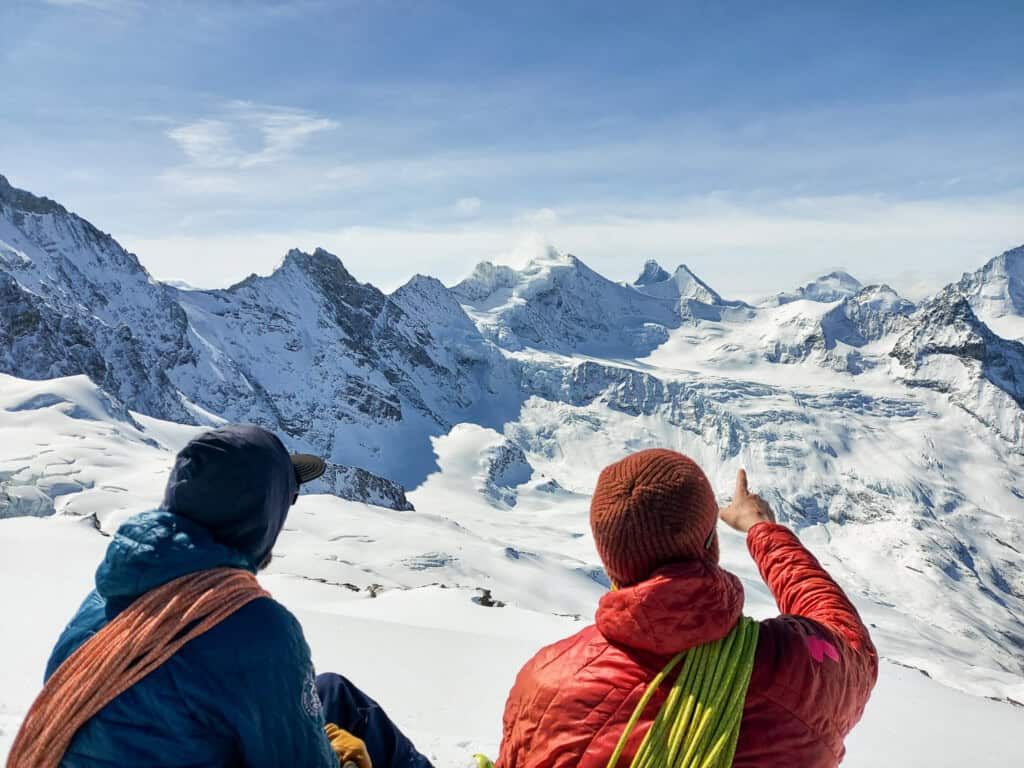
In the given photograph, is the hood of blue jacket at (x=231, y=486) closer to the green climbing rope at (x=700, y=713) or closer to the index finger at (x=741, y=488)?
the green climbing rope at (x=700, y=713)

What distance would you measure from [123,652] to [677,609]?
2.09 m

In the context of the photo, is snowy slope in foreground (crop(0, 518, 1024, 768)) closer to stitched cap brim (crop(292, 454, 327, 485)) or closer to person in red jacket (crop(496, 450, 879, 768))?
stitched cap brim (crop(292, 454, 327, 485))

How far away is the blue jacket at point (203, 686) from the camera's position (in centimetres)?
270

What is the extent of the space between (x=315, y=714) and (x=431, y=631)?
944cm

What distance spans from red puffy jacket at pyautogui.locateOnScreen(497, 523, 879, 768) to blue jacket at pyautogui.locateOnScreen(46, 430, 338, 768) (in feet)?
3.11

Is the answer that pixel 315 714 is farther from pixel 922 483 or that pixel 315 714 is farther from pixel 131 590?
pixel 922 483

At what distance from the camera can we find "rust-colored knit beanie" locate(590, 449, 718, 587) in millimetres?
2711

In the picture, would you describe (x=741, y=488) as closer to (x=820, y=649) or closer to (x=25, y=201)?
(x=820, y=649)

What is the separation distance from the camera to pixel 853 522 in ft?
602

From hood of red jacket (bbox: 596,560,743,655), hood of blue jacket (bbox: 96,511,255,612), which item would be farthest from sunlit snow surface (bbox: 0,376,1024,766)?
hood of red jacket (bbox: 596,560,743,655)

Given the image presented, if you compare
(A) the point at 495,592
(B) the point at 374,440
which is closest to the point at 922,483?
(B) the point at 374,440

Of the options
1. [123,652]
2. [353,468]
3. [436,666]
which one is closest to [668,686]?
[123,652]

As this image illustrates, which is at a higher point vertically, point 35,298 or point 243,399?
point 35,298

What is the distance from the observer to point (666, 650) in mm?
2738
